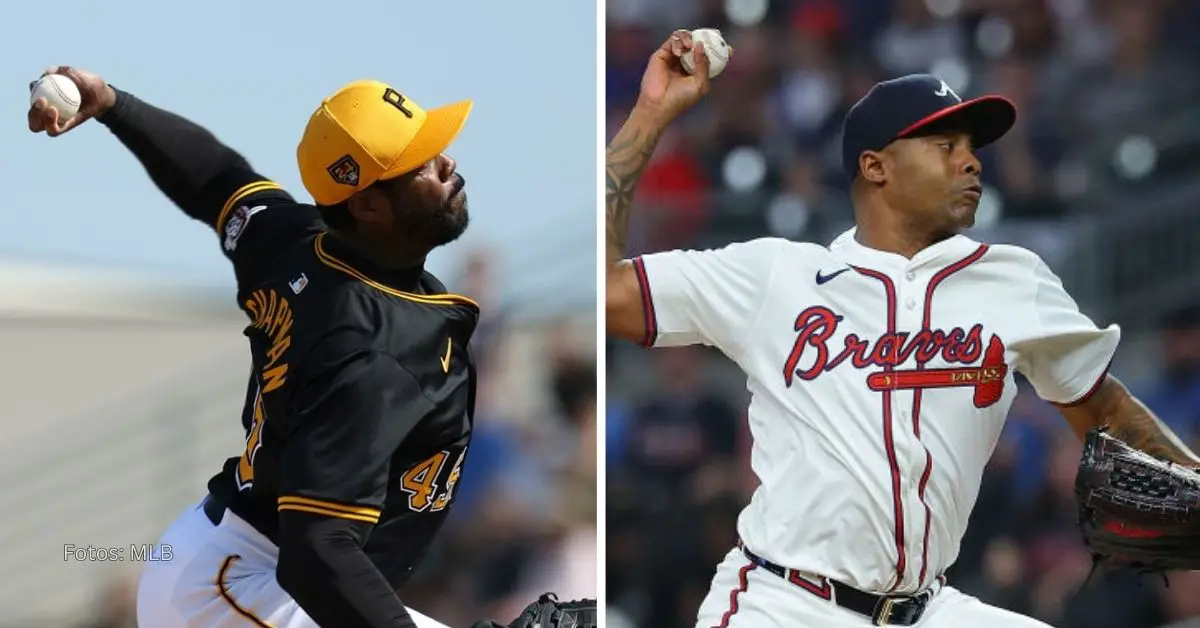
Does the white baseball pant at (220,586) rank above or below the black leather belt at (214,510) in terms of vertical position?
below

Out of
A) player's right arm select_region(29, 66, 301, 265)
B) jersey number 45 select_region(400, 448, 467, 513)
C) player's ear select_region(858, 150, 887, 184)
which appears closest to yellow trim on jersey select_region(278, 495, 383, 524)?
jersey number 45 select_region(400, 448, 467, 513)

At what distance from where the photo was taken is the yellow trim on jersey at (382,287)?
8.10 ft

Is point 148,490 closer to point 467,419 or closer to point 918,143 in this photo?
point 467,419

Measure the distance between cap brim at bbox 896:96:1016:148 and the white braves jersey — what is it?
23 centimetres

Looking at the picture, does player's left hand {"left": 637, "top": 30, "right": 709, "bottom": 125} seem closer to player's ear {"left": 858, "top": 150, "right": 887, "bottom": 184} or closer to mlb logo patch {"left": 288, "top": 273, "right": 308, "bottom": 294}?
player's ear {"left": 858, "top": 150, "right": 887, "bottom": 184}

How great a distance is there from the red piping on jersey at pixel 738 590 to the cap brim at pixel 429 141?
89cm

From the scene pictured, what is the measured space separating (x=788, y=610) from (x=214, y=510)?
3.32 ft

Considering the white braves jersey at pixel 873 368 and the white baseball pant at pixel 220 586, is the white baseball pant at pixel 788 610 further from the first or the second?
the white baseball pant at pixel 220 586

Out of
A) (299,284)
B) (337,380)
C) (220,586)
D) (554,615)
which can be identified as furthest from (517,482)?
(337,380)

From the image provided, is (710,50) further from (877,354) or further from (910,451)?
(910,451)

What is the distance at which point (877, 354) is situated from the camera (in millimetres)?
2686

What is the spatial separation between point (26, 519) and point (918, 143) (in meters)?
3.56

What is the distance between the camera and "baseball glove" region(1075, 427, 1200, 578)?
2.74m

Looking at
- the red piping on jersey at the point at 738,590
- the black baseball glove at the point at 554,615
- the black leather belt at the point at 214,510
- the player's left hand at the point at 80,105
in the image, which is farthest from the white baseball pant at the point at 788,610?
the player's left hand at the point at 80,105
